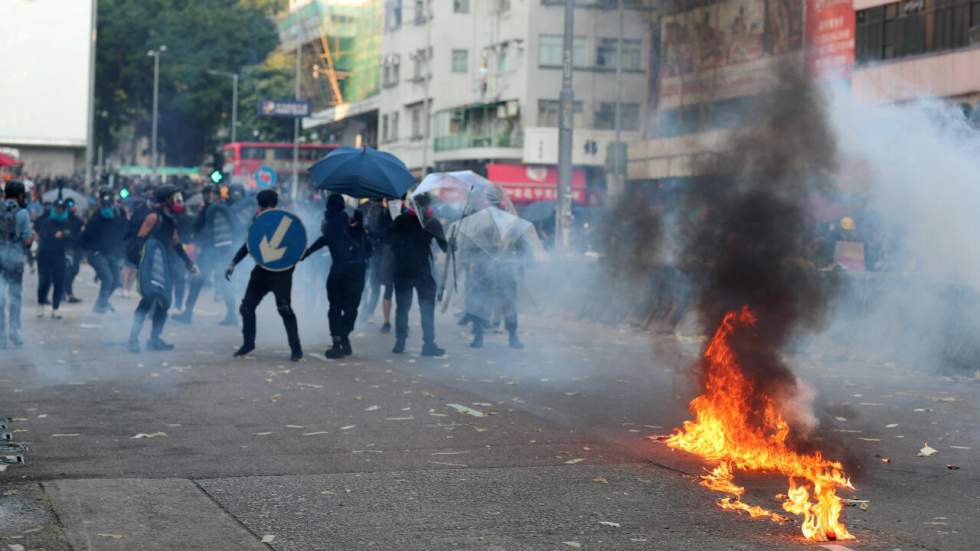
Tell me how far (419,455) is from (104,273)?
13.7m

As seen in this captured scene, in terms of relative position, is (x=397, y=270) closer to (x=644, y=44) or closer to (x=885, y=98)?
(x=644, y=44)

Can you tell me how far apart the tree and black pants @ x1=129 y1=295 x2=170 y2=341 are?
70.2m

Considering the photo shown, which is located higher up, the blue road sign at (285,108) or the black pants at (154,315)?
the blue road sign at (285,108)

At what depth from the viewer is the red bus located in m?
71.8

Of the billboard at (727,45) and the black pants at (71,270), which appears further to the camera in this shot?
the black pants at (71,270)

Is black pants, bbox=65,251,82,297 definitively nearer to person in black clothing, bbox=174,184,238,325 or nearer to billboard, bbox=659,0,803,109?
person in black clothing, bbox=174,184,238,325

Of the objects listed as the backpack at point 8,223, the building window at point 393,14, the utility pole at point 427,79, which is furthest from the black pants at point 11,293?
the building window at point 393,14

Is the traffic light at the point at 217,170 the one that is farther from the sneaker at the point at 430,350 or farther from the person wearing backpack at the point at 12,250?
the sneaker at the point at 430,350

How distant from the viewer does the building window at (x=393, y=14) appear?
71.9 metres

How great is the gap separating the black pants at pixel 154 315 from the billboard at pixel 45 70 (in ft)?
106

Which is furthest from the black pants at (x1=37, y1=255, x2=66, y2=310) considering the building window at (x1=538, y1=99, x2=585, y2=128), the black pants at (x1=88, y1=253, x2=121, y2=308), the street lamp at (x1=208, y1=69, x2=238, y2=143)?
the street lamp at (x1=208, y1=69, x2=238, y2=143)

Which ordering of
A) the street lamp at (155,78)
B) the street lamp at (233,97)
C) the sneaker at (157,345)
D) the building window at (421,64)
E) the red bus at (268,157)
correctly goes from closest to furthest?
the sneaker at (157,345) < the building window at (421,64) < the red bus at (268,157) < the street lamp at (155,78) < the street lamp at (233,97)

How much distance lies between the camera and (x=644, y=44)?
13.1m

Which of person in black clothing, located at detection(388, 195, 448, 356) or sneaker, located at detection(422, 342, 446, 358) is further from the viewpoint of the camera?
person in black clothing, located at detection(388, 195, 448, 356)
